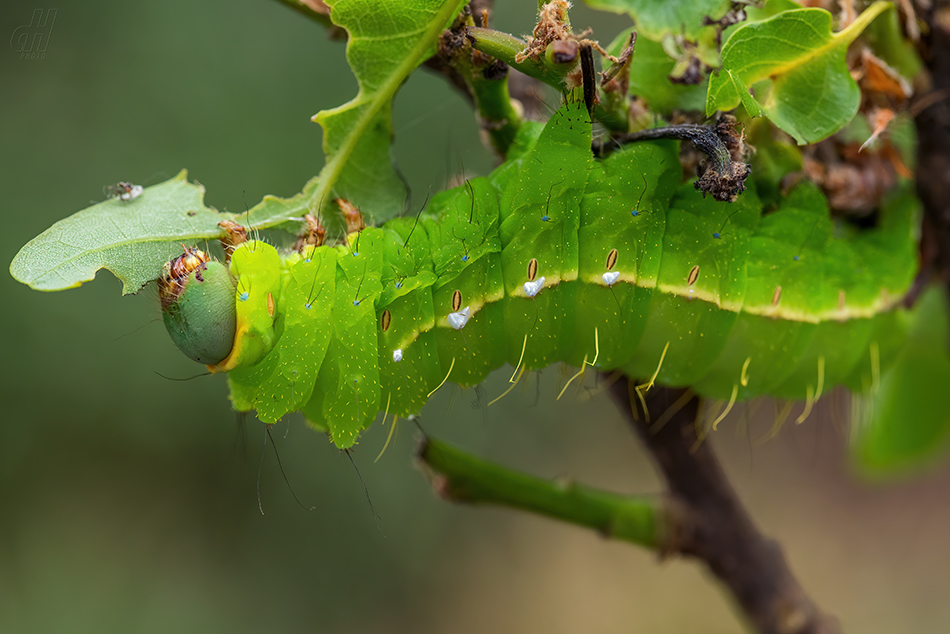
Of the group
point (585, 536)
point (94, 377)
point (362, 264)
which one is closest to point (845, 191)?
point (362, 264)

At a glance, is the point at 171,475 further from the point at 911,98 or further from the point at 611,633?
the point at 911,98

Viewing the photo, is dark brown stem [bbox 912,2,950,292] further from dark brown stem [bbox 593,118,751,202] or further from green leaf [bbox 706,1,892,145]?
dark brown stem [bbox 593,118,751,202]

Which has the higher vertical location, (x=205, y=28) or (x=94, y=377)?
(x=205, y=28)

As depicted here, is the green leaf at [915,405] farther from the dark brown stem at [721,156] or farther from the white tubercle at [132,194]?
the white tubercle at [132,194]

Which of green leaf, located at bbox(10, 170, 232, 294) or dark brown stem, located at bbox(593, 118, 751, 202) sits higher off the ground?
dark brown stem, located at bbox(593, 118, 751, 202)

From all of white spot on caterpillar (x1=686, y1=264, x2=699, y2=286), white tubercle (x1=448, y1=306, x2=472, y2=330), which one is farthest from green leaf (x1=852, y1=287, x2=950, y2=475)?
white tubercle (x1=448, y1=306, x2=472, y2=330)

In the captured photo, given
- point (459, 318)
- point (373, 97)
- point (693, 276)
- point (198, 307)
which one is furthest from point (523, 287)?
point (198, 307)

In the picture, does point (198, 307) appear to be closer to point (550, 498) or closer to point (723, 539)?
point (550, 498)
